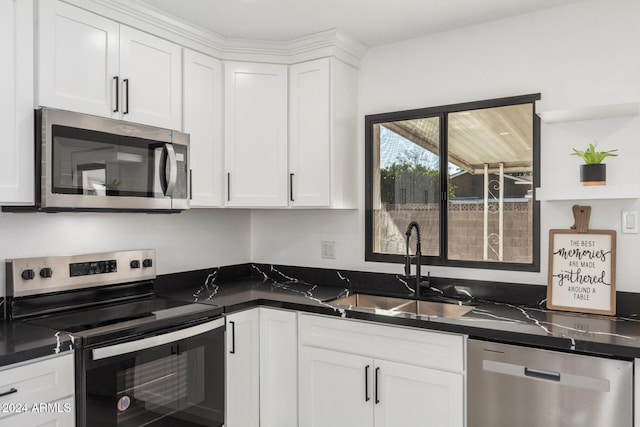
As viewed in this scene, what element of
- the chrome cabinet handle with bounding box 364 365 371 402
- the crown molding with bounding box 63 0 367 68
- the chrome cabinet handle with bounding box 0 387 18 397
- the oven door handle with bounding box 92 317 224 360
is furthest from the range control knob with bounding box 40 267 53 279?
the chrome cabinet handle with bounding box 364 365 371 402

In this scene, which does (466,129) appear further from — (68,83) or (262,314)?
(68,83)

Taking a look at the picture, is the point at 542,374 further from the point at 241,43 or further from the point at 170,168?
the point at 241,43

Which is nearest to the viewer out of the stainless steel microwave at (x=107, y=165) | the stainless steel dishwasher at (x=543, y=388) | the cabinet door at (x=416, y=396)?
the stainless steel dishwasher at (x=543, y=388)

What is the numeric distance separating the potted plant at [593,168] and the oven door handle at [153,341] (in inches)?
73.8

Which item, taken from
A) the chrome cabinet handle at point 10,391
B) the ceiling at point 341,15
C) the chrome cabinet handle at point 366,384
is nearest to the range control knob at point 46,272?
the chrome cabinet handle at point 10,391

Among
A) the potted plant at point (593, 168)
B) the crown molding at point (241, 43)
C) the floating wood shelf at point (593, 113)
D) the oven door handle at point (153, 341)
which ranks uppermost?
the crown molding at point (241, 43)

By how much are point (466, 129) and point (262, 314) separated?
1.54 metres

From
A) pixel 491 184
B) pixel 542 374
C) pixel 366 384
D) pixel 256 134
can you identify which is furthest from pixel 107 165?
pixel 542 374

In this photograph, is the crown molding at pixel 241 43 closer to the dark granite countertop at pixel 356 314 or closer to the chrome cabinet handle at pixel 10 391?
the dark granite countertop at pixel 356 314

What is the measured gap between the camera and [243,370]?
2529mm

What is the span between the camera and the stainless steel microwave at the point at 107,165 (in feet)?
6.42

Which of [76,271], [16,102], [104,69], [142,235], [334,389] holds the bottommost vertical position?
[334,389]

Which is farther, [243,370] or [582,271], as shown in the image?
[243,370]

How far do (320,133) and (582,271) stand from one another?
5.11 feet
